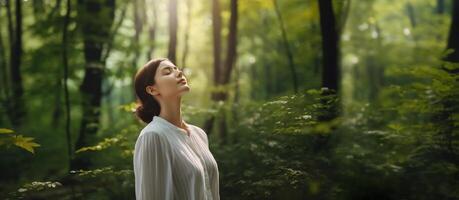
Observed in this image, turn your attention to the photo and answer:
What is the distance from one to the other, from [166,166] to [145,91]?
0.62 m

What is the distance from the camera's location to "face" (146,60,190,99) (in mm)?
3289

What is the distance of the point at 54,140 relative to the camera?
1074cm

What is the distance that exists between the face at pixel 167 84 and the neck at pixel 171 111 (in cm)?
4

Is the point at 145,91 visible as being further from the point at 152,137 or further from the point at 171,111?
the point at 152,137

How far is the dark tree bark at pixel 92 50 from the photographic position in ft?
31.4

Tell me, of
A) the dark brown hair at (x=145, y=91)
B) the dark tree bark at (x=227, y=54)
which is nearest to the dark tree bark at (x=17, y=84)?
the dark tree bark at (x=227, y=54)

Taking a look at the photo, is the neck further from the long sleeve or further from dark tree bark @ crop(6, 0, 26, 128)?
dark tree bark @ crop(6, 0, 26, 128)

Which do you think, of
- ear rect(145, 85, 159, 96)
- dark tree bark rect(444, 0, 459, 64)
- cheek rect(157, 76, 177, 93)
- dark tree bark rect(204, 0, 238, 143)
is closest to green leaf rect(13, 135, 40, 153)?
ear rect(145, 85, 159, 96)

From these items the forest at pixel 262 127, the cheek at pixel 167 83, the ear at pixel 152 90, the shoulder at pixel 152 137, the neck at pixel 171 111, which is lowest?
the forest at pixel 262 127

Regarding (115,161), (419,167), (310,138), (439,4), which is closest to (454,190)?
(419,167)

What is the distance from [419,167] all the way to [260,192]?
2.24 m

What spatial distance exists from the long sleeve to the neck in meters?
0.27

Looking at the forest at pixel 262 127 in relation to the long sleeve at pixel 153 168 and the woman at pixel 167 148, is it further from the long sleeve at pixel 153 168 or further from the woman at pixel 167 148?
the long sleeve at pixel 153 168

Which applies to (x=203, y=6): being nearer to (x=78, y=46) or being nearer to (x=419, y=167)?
(x=78, y=46)
